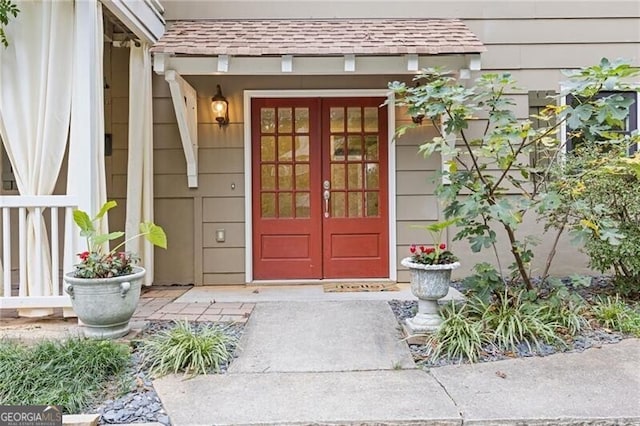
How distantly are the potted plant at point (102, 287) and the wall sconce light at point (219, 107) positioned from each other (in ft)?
6.00

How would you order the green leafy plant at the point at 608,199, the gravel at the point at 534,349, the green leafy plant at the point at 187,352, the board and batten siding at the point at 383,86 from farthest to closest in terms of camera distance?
1. the board and batten siding at the point at 383,86
2. the green leafy plant at the point at 608,199
3. the gravel at the point at 534,349
4. the green leafy plant at the point at 187,352

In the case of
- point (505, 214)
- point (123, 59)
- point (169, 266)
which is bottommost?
point (169, 266)

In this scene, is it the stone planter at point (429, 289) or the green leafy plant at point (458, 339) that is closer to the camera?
the green leafy plant at point (458, 339)

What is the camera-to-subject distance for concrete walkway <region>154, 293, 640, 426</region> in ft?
7.01

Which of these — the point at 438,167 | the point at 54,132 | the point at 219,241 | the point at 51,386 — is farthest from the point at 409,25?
the point at 51,386

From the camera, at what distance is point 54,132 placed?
327 cm

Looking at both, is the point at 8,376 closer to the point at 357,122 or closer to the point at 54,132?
the point at 54,132

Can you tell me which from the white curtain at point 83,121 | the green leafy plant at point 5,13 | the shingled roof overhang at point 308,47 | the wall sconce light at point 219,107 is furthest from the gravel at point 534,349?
the green leafy plant at point 5,13

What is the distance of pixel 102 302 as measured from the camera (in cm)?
287

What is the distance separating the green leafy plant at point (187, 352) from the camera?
2.63 metres

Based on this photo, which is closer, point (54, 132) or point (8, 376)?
point (8, 376)

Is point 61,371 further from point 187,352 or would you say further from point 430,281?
point 430,281

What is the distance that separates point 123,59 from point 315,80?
6.73 feet

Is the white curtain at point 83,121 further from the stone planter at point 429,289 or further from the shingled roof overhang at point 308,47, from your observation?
the stone planter at point 429,289
